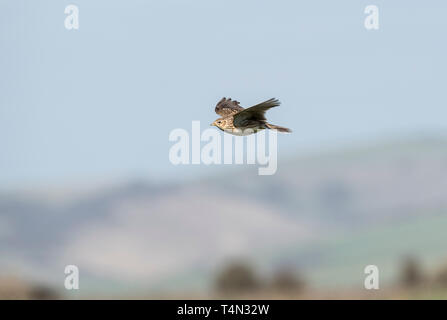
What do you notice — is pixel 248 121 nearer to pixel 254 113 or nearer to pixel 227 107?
pixel 254 113

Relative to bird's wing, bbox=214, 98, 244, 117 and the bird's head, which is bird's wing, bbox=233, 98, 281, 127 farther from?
bird's wing, bbox=214, 98, 244, 117

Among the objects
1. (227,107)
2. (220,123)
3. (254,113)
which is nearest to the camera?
(254,113)

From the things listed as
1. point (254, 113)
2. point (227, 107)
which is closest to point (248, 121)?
point (254, 113)

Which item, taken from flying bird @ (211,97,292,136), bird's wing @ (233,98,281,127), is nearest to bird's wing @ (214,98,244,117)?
flying bird @ (211,97,292,136)

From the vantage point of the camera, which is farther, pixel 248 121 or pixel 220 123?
pixel 220 123

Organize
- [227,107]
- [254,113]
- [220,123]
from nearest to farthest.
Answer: [254,113] → [220,123] → [227,107]
